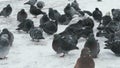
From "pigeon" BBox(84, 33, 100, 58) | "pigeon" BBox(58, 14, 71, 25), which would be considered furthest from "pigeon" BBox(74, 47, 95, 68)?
"pigeon" BBox(58, 14, 71, 25)

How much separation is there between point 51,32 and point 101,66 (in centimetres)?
376

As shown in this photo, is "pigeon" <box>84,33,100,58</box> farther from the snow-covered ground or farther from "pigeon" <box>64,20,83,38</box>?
"pigeon" <box>64,20,83,38</box>

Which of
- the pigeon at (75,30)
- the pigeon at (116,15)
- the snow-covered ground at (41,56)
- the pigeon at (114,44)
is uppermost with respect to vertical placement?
the pigeon at (116,15)

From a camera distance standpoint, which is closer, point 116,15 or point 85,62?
point 85,62

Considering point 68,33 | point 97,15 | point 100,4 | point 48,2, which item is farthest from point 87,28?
point 48,2

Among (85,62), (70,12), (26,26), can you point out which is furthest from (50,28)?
(85,62)

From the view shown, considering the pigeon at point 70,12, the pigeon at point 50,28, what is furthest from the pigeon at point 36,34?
the pigeon at point 70,12

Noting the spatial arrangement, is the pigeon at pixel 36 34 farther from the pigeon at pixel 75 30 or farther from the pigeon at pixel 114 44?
the pigeon at pixel 114 44

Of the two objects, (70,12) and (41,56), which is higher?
(70,12)

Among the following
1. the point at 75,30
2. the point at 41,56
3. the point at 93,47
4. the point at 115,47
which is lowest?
the point at 41,56

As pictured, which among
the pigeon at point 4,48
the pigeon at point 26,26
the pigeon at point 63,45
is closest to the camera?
the pigeon at point 4,48

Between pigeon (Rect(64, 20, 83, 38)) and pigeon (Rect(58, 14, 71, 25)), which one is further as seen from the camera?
pigeon (Rect(58, 14, 71, 25))

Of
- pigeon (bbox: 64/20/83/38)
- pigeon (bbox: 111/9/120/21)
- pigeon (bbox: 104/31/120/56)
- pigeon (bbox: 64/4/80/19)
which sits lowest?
pigeon (bbox: 104/31/120/56)

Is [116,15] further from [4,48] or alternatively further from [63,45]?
[4,48]
